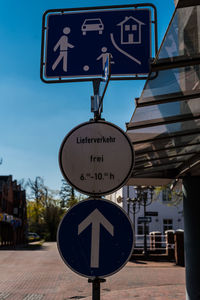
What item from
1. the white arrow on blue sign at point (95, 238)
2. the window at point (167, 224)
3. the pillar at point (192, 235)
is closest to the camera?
the white arrow on blue sign at point (95, 238)

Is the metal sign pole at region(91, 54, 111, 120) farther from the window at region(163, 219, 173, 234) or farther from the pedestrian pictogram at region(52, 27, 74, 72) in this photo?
the window at region(163, 219, 173, 234)

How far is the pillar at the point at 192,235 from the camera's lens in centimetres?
576

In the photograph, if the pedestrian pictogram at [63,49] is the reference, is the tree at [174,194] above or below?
above

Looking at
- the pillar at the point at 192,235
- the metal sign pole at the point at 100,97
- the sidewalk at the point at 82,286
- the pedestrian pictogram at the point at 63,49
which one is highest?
the pedestrian pictogram at the point at 63,49

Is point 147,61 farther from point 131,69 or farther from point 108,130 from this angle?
point 108,130

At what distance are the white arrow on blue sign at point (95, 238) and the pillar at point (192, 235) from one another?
385 centimetres

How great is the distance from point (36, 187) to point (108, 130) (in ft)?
212

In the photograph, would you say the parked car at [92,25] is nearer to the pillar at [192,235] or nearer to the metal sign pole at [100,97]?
the metal sign pole at [100,97]

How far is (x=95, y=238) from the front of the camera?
2451 mm

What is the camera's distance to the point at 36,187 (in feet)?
216

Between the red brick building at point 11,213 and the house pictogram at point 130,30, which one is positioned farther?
the red brick building at point 11,213

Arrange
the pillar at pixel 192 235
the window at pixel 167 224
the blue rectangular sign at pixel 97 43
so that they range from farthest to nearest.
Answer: the window at pixel 167 224
the pillar at pixel 192 235
the blue rectangular sign at pixel 97 43

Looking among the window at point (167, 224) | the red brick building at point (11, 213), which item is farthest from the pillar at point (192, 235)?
the window at point (167, 224)

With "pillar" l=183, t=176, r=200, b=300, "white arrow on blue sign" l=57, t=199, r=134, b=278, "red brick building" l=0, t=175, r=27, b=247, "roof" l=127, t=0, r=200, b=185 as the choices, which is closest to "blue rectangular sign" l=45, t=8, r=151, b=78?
"roof" l=127, t=0, r=200, b=185
